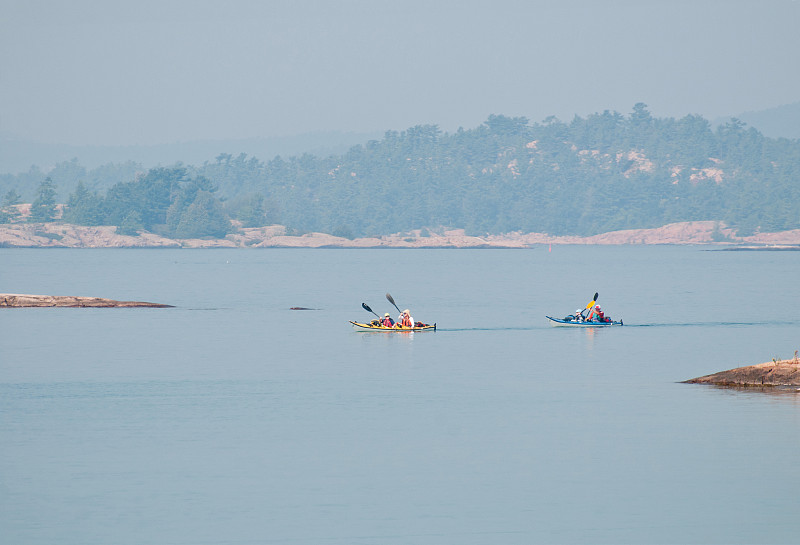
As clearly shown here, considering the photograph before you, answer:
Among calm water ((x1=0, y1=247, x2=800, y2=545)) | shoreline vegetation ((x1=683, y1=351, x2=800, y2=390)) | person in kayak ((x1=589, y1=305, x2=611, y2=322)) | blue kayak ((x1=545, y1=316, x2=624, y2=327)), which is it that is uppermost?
person in kayak ((x1=589, y1=305, x2=611, y2=322))

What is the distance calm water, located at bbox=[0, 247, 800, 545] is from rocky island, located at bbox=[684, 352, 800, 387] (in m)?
0.96

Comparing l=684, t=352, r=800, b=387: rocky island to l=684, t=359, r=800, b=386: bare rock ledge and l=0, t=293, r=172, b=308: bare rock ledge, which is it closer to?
l=684, t=359, r=800, b=386: bare rock ledge

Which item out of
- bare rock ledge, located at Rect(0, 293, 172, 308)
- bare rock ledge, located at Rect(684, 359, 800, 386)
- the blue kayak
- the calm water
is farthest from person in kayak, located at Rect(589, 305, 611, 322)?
bare rock ledge, located at Rect(0, 293, 172, 308)

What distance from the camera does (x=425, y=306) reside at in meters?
91.3

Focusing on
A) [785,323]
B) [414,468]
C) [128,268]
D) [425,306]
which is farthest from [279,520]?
[128,268]

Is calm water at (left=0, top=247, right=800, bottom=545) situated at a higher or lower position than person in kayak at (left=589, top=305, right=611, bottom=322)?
lower

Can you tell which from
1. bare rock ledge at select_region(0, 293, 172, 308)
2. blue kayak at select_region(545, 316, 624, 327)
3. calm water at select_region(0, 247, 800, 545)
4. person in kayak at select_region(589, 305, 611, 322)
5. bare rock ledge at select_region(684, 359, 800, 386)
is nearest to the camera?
calm water at select_region(0, 247, 800, 545)

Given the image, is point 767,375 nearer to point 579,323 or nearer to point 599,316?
point 599,316

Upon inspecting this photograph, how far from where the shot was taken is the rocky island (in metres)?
38.7

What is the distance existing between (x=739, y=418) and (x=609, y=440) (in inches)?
183

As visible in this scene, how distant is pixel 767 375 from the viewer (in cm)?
3934

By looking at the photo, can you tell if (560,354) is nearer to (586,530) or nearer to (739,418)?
(739,418)

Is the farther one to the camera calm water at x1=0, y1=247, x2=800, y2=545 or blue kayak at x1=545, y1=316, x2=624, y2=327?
blue kayak at x1=545, y1=316, x2=624, y2=327

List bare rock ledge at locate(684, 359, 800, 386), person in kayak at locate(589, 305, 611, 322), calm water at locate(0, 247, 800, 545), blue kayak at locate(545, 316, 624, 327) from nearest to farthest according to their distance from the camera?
calm water at locate(0, 247, 800, 545) → bare rock ledge at locate(684, 359, 800, 386) → person in kayak at locate(589, 305, 611, 322) → blue kayak at locate(545, 316, 624, 327)
